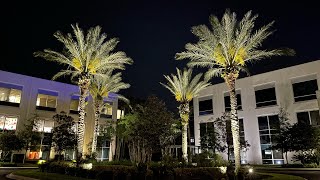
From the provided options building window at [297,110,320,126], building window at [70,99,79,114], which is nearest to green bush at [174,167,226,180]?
building window at [297,110,320,126]

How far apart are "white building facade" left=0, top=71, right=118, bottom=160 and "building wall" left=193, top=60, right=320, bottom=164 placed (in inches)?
905

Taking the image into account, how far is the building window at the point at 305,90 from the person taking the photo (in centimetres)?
3462

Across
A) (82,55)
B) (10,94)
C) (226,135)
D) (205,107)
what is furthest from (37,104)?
(226,135)

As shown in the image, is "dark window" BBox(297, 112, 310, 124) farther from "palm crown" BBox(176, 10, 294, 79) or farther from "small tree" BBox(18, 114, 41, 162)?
"small tree" BBox(18, 114, 41, 162)

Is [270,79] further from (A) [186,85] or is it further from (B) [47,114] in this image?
(B) [47,114]

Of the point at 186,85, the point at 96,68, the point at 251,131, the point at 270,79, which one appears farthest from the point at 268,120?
the point at 96,68

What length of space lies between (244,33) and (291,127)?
16.0 metres

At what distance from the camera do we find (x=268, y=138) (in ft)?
124

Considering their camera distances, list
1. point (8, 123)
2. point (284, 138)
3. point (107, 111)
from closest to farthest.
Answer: point (284, 138)
point (8, 123)
point (107, 111)

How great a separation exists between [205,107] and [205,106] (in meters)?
0.18

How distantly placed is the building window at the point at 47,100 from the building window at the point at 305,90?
34.9m

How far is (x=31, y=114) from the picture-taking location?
38.5 metres

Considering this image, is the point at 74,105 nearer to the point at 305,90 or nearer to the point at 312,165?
the point at 305,90

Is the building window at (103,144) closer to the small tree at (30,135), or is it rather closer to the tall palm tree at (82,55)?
the small tree at (30,135)
